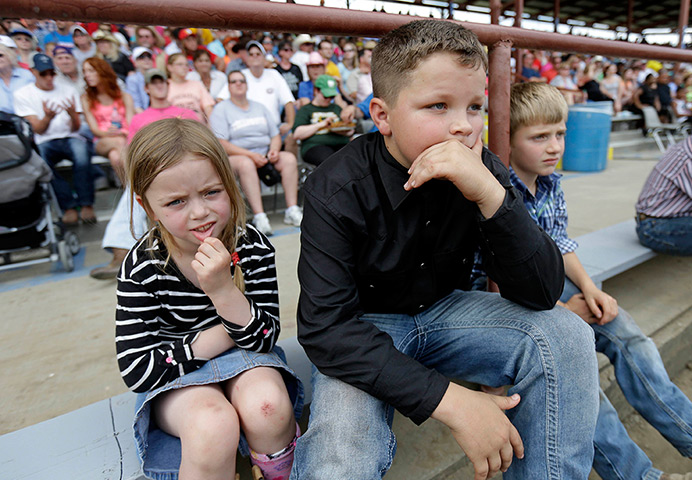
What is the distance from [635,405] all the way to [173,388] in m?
1.51

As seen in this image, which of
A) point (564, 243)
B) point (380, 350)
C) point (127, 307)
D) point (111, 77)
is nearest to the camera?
point (380, 350)

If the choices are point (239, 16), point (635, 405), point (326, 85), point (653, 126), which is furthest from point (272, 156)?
point (653, 126)

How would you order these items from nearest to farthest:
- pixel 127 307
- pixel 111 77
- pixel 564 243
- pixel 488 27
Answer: pixel 127 307
pixel 488 27
pixel 564 243
pixel 111 77

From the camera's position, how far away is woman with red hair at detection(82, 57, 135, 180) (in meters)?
3.69

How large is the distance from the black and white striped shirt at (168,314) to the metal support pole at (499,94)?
805 mm

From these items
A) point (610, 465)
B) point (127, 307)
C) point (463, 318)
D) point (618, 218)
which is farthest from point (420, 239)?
point (618, 218)

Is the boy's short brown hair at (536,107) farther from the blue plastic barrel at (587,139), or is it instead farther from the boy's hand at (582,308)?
the blue plastic barrel at (587,139)

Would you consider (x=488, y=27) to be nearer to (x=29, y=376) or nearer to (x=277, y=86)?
(x=29, y=376)

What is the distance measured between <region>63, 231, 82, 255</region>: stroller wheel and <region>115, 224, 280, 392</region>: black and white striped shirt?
2.27m

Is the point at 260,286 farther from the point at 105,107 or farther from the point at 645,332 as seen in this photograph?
the point at 105,107

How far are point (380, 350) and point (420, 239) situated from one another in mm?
324

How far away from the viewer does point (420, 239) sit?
3.77 ft

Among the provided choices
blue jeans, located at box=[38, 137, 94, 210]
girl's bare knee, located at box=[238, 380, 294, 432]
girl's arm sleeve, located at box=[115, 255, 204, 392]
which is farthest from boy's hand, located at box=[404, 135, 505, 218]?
blue jeans, located at box=[38, 137, 94, 210]

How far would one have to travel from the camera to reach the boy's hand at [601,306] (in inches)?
59.9
